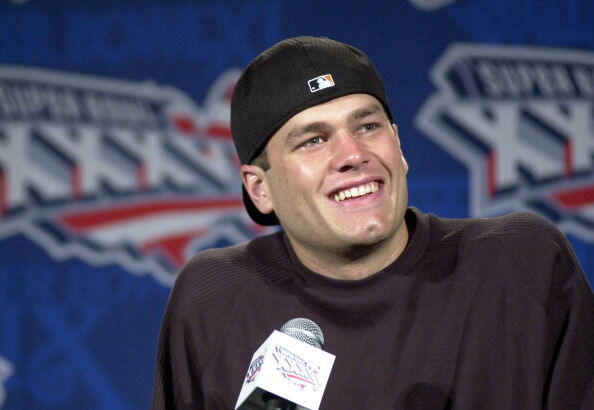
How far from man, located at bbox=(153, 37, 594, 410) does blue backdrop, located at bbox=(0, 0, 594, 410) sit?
1.53 meters

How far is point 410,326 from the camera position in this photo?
5.42ft

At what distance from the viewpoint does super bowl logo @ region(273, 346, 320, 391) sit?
1.15m

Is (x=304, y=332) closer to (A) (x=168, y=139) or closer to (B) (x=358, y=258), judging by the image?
(B) (x=358, y=258)

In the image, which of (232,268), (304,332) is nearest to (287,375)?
(304,332)

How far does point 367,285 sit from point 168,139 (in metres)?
1.98

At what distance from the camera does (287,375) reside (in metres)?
1.15

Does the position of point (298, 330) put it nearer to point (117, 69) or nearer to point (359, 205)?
point (359, 205)

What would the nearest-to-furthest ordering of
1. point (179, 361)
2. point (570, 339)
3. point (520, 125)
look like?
point (570, 339) < point (179, 361) < point (520, 125)

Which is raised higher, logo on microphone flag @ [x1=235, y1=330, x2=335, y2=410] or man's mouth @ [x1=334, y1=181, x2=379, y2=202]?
man's mouth @ [x1=334, y1=181, x2=379, y2=202]

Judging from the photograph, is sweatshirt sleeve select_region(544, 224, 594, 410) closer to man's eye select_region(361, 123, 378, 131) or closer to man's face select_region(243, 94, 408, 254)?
man's face select_region(243, 94, 408, 254)

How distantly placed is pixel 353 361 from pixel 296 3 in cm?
213

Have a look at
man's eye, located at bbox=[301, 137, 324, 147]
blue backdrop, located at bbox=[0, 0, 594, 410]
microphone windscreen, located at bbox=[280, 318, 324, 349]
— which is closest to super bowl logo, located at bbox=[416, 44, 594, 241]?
blue backdrop, located at bbox=[0, 0, 594, 410]

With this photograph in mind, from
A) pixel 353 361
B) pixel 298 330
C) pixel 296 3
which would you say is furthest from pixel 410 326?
pixel 296 3

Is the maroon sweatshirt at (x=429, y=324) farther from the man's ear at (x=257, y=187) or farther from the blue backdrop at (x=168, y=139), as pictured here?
the blue backdrop at (x=168, y=139)
